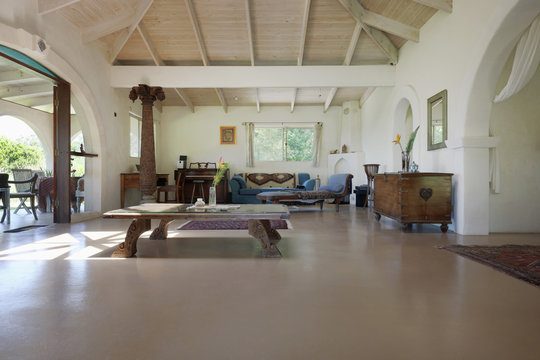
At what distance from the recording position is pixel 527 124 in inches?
184

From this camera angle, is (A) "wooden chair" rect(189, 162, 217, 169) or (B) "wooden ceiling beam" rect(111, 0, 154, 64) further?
(A) "wooden chair" rect(189, 162, 217, 169)

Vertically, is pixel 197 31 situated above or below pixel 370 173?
above

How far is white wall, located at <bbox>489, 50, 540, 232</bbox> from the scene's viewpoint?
15.3ft

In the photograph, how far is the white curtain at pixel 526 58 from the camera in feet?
12.1

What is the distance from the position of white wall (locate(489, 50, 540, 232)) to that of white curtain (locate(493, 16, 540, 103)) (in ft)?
2.85

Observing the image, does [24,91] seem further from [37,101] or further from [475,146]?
[475,146]

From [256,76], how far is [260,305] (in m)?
5.90

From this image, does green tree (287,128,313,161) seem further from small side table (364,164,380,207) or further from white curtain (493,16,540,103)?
white curtain (493,16,540,103)

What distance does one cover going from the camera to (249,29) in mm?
6332

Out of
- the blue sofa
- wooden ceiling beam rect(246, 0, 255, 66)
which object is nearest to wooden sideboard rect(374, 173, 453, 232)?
wooden ceiling beam rect(246, 0, 255, 66)

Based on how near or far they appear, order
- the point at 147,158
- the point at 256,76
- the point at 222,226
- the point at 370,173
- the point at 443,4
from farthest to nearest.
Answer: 1. the point at 370,173
2. the point at 256,76
3. the point at 147,158
4. the point at 222,226
5. the point at 443,4

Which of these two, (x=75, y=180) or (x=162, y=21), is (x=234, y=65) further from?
(x=75, y=180)

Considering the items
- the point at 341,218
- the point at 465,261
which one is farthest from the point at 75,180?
the point at 465,261

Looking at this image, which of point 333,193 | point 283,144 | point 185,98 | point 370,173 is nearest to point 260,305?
point 333,193
